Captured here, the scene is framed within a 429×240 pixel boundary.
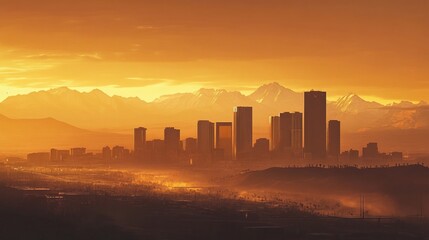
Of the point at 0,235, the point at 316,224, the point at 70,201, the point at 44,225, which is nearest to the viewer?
the point at 0,235

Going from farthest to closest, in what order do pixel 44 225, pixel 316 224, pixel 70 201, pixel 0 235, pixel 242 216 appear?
pixel 70 201, pixel 242 216, pixel 316 224, pixel 44 225, pixel 0 235

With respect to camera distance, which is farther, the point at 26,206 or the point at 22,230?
the point at 26,206

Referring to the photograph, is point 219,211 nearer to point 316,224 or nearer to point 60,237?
point 316,224

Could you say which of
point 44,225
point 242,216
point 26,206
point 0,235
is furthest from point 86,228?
point 242,216

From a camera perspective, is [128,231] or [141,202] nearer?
[128,231]

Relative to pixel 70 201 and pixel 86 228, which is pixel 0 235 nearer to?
pixel 86 228

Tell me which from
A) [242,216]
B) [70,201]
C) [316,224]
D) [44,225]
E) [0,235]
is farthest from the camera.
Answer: [70,201]

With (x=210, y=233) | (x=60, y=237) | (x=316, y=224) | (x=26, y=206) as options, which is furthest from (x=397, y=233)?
(x=26, y=206)

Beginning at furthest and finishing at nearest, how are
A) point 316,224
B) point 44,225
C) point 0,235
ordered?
point 316,224, point 44,225, point 0,235

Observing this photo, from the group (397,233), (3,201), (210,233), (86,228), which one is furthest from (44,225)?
(397,233)
